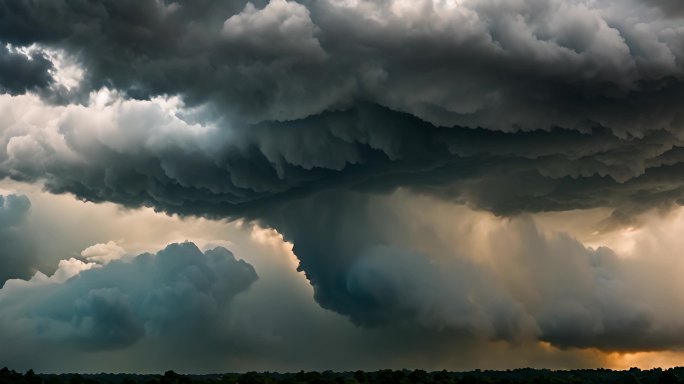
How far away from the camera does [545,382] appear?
449ft

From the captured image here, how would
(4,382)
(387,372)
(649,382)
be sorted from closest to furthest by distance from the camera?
(4,382), (387,372), (649,382)

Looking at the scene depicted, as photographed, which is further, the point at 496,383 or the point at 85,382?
the point at 496,383

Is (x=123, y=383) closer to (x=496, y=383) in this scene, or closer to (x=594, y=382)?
(x=496, y=383)

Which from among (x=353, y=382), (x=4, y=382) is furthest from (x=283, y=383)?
(x=4, y=382)

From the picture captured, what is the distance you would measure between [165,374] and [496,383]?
5359 cm

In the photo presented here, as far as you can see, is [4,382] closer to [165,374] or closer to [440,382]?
[165,374]

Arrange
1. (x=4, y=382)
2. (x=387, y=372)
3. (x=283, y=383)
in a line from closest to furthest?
(x=283, y=383) < (x=4, y=382) < (x=387, y=372)

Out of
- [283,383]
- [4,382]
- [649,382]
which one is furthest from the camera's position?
[649,382]

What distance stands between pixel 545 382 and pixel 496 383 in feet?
26.3

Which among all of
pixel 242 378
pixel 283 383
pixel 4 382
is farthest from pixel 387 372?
pixel 4 382

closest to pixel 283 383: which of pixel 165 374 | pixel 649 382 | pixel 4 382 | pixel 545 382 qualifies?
pixel 165 374

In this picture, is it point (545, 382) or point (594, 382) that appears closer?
point (545, 382)

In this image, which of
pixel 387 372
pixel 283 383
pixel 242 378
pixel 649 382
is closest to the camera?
pixel 283 383

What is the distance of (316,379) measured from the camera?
118 meters
